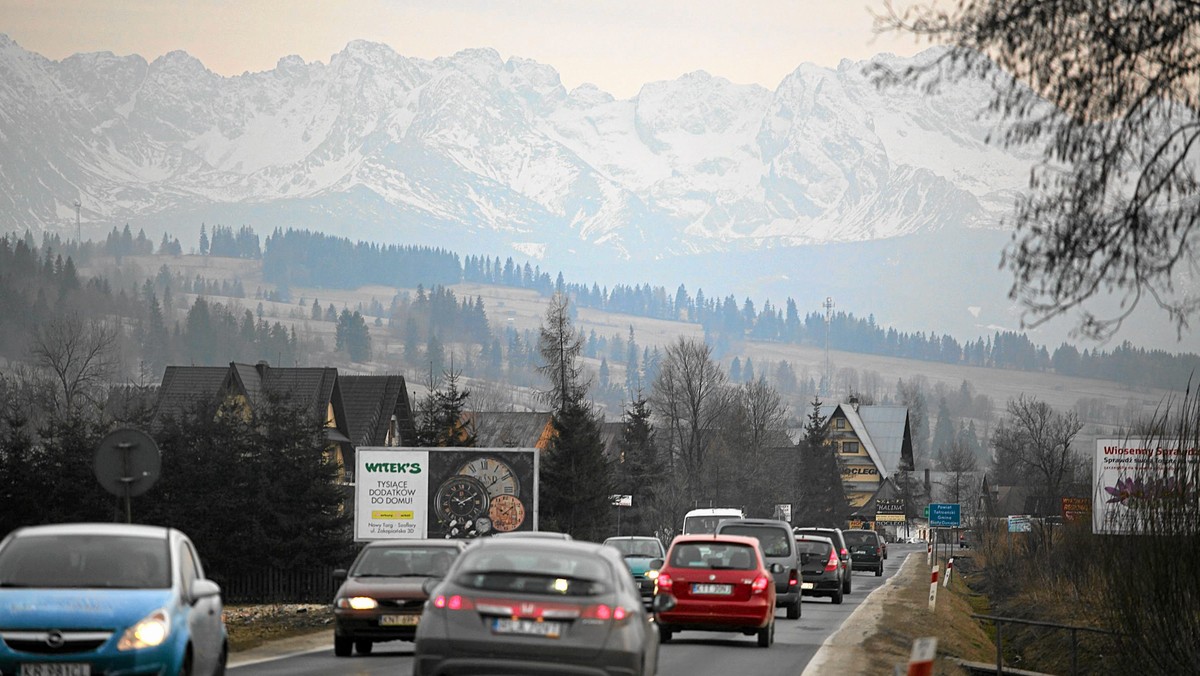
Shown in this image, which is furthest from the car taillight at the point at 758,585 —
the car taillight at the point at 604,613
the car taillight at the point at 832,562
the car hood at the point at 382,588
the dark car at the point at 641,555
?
the car taillight at the point at 832,562

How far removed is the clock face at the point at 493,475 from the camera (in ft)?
155

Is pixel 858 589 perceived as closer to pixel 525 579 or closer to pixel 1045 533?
pixel 1045 533

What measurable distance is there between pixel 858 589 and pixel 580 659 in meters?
43.9

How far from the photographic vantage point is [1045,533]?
56594mm

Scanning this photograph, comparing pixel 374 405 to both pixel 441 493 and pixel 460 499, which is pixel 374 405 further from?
pixel 460 499

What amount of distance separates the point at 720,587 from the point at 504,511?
71.6 feet

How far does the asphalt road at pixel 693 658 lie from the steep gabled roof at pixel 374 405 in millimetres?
65620

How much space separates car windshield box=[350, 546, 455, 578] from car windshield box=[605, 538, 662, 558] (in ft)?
53.8

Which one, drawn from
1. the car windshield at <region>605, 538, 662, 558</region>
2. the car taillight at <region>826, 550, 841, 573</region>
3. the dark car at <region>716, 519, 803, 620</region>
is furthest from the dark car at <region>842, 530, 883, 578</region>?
the dark car at <region>716, 519, 803, 620</region>

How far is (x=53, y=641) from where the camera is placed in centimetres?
1336

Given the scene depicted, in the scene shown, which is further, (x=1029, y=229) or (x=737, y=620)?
(x=737, y=620)

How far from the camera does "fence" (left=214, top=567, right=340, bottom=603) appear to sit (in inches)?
2036

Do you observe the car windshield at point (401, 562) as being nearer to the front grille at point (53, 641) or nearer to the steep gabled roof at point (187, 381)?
the front grille at point (53, 641)

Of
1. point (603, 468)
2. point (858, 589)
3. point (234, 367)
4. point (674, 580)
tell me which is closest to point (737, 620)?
point (674, 580)
